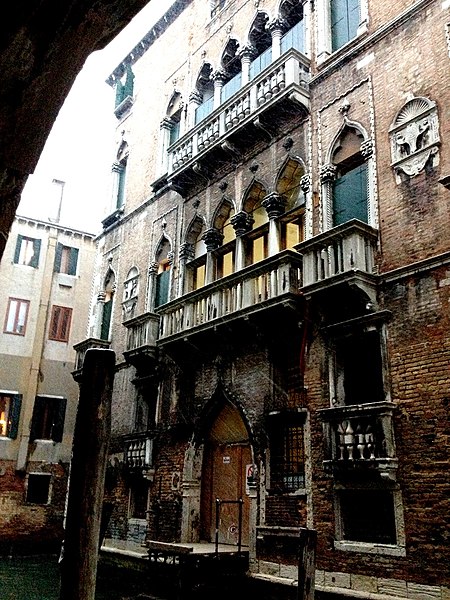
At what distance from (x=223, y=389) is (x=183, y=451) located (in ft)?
5.64

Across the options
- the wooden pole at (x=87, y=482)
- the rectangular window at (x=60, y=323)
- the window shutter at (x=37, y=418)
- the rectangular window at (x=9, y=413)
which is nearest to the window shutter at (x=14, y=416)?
the rectangular window at (x=9, y=413)

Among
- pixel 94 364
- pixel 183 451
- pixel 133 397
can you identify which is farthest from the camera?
pixel 133 397

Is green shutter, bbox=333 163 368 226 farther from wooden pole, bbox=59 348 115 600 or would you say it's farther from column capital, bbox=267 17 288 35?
wooden pole, bbox=59 348 115 600

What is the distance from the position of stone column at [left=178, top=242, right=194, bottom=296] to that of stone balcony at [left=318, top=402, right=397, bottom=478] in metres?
5.54

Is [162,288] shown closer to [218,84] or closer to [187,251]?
[187,251]

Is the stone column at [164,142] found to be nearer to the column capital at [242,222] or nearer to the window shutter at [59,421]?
the column capital at [242,222]

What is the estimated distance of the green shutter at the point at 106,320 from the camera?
16.2 m

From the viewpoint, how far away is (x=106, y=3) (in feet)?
5.42

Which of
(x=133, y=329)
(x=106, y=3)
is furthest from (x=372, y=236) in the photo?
(x=106, y=3)

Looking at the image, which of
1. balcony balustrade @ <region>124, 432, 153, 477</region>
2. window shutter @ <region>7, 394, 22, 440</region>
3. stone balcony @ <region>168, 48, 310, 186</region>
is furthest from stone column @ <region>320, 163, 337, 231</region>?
window shutter @ <region>7, 394, 22, 440</region>

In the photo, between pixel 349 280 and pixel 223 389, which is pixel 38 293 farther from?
pixel 349 280

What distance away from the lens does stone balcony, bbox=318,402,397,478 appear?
7.80m

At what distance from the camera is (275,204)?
436 inches

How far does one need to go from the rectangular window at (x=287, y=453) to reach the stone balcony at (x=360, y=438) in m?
0.82
